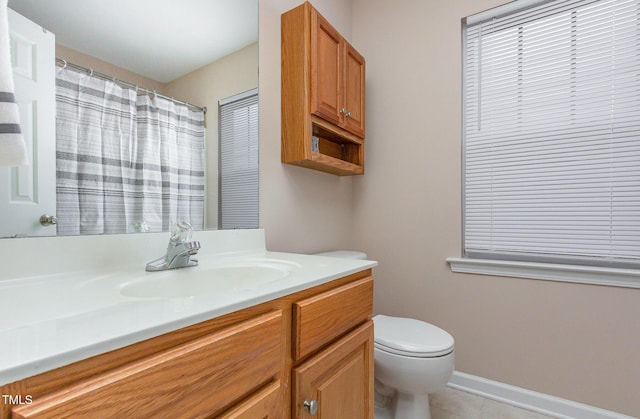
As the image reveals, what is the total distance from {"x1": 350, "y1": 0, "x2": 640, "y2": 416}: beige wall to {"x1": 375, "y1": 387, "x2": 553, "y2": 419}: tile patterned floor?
123mm

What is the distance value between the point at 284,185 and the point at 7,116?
41.9 inches

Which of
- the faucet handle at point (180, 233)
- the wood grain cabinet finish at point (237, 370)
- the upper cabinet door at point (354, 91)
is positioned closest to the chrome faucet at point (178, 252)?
the faucet handle at point (180, 233)

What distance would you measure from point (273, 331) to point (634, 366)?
169 cm

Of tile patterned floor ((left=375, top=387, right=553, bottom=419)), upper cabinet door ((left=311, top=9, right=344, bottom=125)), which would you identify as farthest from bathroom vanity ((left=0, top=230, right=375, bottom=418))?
upper cabinet door ((left=311, top=9, right=344, bottom=125))

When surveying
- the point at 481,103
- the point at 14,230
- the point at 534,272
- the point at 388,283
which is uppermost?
the point at 481,103

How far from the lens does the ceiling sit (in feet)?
2.74

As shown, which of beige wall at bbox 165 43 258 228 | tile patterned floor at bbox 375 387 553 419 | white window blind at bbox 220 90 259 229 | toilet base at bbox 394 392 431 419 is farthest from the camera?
tile patterned floor at bbox 375 387 553 419

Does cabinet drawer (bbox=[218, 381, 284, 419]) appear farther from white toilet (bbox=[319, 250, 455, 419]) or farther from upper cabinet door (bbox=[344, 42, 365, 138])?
upper cabinet door (bbox=[344, 42, 365, 138])

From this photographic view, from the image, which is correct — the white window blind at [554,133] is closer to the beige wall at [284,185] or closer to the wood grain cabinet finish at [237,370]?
the beige wall at [284,185]

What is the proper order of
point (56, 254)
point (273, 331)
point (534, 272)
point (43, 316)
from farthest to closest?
point (534, 272) < point (56, 254) < point (273, 331) < point (43, 316)

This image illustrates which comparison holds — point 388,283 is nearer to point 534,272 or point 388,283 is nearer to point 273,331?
point 534,272

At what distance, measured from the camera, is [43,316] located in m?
0.49

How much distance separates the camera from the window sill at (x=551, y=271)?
1.36 meters

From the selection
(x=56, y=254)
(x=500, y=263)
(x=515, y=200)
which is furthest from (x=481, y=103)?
(x=56, y=254)
